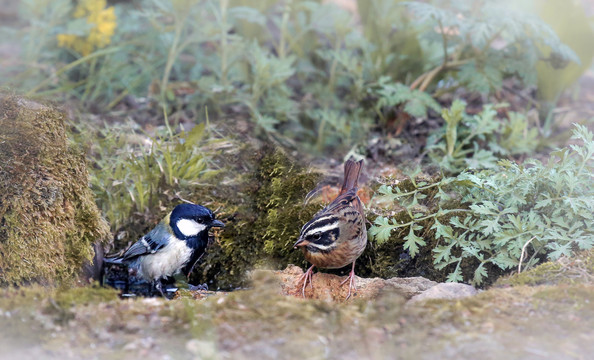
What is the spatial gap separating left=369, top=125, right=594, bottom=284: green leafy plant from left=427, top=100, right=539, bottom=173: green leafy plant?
1.28m

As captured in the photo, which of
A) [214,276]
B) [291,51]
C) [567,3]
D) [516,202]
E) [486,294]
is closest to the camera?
[486,294]

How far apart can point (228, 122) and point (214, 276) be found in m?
1.95

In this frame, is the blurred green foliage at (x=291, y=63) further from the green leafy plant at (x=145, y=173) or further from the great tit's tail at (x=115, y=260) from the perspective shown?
the great tit's tail at (x=115, y=260)

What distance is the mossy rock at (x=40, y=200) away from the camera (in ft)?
12.4

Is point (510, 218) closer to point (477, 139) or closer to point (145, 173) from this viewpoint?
point (477, 139)

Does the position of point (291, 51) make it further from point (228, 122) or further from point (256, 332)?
point (256, 332)

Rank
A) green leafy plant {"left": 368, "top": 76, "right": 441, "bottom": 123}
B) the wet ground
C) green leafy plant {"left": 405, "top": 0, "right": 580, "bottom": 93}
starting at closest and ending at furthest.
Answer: the wet ground → green leafy plant {"left": 405, "top": 0, "right": 580, "bottom": 93} → green leafy plant {"left": 368, "top": 76, "right": 441, "bottom": 123}

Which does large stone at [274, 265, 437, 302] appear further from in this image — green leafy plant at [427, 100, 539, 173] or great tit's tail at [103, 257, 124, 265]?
green leafy plant at [427, 100, 539, 173]

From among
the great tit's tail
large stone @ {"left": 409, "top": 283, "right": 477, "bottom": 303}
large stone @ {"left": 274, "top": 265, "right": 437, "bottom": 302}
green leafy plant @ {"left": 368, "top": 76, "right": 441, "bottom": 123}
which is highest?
green leafy plant @ {"left": 368, "top": 76, "right": 441, "bottom": 123}

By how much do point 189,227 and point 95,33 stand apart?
140 inches

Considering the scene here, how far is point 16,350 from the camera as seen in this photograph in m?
2.73

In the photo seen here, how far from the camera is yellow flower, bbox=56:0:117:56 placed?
22.4 feet

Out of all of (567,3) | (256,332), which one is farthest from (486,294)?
(567,3)

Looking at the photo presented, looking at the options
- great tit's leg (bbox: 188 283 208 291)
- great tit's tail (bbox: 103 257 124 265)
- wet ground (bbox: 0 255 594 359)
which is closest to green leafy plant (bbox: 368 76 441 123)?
great tit's leg (bbox: 188 283 208 291)
